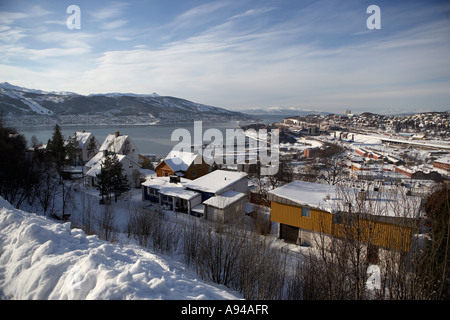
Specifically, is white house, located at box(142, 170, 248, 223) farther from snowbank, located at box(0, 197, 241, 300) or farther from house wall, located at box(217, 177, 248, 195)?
snowbank, located at box(0, 197, 241, 300)

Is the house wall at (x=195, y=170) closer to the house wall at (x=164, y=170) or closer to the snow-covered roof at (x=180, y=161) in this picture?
the snow-covered roof at (x=180, y=161)

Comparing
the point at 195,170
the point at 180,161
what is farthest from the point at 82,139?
the point at 195,170

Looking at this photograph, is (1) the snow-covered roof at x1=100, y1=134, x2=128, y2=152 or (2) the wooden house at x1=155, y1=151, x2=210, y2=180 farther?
(1) the snow-covered roof at x1=100, y1=134, x2=128, y2=152

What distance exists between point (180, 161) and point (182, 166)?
611mm

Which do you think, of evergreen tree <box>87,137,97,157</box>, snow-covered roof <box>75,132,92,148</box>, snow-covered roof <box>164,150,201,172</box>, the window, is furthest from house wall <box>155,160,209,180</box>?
snow-covered roof <box>75,132,92,148</box>

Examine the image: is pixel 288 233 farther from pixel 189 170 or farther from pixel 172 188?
pixel 189 170

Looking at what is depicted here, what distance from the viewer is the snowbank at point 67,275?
2.74 metres

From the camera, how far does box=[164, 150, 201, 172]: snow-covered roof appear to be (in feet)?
61.9

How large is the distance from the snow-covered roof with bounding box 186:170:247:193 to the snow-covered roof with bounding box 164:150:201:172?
379 cm

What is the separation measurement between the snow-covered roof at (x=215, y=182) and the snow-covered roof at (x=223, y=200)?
460 millimetres

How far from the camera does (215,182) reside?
1467 centimetres
